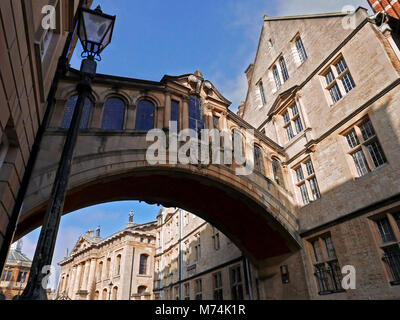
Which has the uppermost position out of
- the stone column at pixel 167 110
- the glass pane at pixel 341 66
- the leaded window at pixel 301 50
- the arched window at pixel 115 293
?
the leaded window at pixel 301 50

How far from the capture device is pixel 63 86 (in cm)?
873

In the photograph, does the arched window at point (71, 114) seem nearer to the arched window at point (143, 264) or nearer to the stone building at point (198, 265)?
the stone building at point (198, 265)

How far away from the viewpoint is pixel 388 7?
1562 centimetres

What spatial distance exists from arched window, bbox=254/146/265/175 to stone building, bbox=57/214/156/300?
27335mm

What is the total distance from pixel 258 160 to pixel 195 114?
12.4 ft

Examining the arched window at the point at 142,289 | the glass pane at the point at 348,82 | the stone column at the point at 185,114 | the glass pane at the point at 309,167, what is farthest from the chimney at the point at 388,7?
the arched window at the point at 142,289

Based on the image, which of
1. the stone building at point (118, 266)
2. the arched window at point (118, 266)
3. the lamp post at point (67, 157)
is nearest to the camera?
the lamp post at point (67, 157)

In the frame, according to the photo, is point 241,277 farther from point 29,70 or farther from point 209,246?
point 29,70

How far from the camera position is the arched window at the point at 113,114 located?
905 centimetres

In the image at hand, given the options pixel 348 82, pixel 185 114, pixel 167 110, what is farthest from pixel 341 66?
pixel 167 110

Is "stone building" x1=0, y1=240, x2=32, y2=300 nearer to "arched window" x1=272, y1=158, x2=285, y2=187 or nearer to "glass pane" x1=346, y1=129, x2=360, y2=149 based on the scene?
"arched window" x1=272, y1=158, x2=285, y2=187

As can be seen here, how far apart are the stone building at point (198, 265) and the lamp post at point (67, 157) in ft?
40.4

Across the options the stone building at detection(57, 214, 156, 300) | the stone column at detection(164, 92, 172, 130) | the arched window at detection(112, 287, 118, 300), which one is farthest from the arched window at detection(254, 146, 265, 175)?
the arched window at detection(112, 287, 118, 300)
